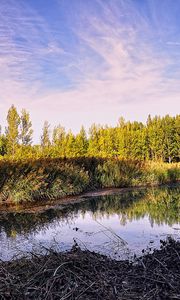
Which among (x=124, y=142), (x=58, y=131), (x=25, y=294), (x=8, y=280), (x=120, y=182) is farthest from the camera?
(x=124, y=142)

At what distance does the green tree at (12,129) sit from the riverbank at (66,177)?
456 inches

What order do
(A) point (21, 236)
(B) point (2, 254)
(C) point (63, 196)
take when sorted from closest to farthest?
(B) point (2, 254), (A) point (21, 236), (C) point (63, 196)

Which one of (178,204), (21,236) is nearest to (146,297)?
(21,236)

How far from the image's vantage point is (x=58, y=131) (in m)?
40.4

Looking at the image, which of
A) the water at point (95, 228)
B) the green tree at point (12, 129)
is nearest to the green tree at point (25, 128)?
the green tree at point (12, 129)

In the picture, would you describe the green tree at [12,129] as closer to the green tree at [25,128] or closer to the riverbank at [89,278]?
the green tree at [25,128]

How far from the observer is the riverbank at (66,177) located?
33.7 ft

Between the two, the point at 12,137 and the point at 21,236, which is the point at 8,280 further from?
the point at 12,137

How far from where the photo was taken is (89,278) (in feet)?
10.9

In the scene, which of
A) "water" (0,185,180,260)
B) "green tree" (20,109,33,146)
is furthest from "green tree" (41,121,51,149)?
"water" (0,185,180,260)

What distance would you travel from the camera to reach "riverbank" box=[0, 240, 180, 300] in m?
3.03

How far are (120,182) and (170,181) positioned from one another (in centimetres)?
516

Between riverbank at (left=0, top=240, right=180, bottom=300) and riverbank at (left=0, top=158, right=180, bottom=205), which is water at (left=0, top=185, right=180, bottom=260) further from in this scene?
riverbank at (left=0, top=158, right=180, bottom=205)

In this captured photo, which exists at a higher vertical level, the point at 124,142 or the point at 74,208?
the point at 124,142
